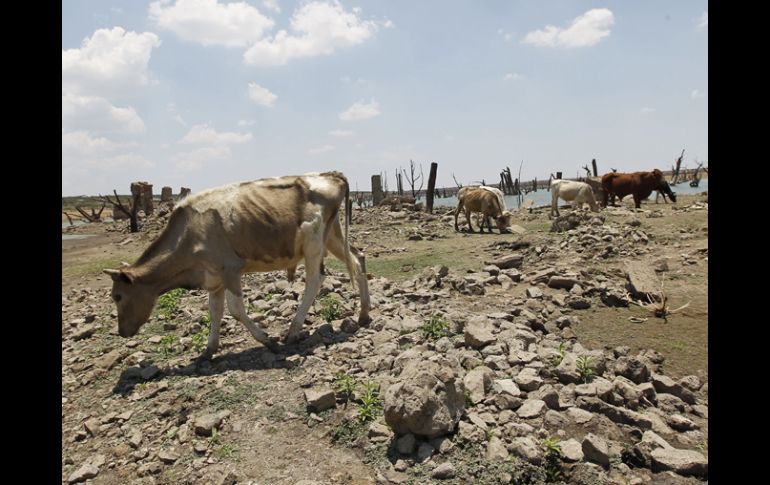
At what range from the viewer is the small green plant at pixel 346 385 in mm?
4227

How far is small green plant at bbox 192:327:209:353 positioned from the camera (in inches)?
233

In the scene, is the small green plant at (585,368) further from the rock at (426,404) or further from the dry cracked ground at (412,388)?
the rock at (426,404)

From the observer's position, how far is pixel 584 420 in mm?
3641

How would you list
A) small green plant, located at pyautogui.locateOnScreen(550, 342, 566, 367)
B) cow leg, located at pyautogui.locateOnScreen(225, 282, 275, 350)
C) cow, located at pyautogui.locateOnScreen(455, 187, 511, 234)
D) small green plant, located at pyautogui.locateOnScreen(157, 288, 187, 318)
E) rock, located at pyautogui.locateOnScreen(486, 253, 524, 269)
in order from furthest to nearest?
cow, located at pyautogui.locateOnScreen(455, 187, 511, 234), rock, located at pyautogui.locateOnScreen(486, 253, 524, 269), small green plant, located at pyautogui.locateOnScreen(157, 288, 187, 318), cow leg, located at pyautogui.locateOnScreen(225, 282, 275, 350), small green plant, located at pyautogui.locateOnScreen(550, 342, 566, 367)

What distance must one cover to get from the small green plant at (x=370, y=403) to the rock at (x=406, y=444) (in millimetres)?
421

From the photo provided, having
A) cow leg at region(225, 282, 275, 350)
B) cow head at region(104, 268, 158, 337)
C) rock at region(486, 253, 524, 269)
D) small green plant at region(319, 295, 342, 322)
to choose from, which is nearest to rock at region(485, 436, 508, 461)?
cow leg at region(225, 282, 275, 350)

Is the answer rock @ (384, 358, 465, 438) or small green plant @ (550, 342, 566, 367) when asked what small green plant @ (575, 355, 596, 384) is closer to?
small green plant @ (550, 342, 566, 367)

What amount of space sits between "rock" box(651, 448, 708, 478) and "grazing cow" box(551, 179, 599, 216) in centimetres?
1790

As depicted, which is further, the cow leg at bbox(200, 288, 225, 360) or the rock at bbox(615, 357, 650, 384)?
the cow leg at bbox(200, 288, 225, 360)

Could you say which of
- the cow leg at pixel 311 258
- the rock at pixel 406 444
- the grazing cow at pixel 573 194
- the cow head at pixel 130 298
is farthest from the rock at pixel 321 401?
the grazing cow at pixel 573 194

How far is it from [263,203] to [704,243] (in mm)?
9275

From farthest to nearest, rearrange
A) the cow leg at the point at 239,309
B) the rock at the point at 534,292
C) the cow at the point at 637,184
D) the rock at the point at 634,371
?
the cow at the point at 637,184 < the rock at the point at 534,292 < the cow leg at the point at 239,309 < the rock at the point at 634,371

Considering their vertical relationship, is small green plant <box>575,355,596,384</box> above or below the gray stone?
above

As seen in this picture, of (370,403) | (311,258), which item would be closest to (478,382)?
(370,403)
